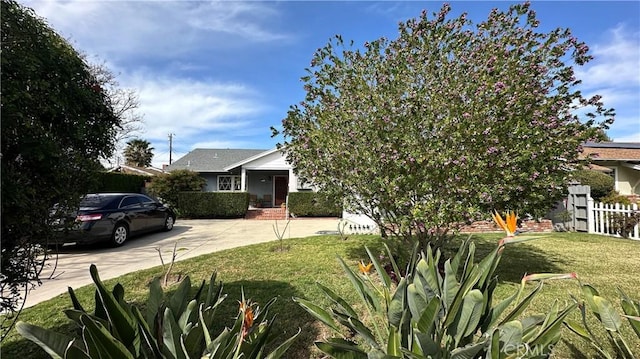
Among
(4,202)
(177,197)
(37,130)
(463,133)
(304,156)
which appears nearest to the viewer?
(4,202)

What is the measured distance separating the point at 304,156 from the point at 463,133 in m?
2.47

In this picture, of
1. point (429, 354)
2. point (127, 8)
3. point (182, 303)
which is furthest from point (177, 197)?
point (429, 354)

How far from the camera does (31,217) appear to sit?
241 centimetres

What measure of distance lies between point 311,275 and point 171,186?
15359 mm

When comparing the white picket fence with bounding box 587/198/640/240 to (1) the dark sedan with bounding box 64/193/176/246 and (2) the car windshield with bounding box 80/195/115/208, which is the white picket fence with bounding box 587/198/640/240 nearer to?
(1) the dark sedan with bounding box 64/193/176/246

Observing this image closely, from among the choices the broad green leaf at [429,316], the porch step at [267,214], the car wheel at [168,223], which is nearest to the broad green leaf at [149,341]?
the broad green leaf at [429,316]

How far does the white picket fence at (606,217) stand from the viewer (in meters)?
9.20

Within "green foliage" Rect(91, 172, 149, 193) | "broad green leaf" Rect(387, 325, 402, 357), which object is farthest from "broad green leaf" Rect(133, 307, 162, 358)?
"green foliage" Rect(91, 172, 149, 193)

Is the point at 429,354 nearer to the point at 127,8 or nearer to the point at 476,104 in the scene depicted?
the point at 476,104

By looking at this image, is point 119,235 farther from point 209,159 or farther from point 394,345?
point 209,159

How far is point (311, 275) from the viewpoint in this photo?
556cm

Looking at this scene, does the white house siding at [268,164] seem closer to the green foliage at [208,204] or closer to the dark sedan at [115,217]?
the green foliage at [208,204]

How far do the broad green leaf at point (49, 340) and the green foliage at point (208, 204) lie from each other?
16.2m

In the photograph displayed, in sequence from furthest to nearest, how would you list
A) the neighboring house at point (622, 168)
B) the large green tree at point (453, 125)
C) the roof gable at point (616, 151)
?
the roof gable at point (616, 151) < the neighboring house at point (622, 168) < the large green tree at point (453, 125)
